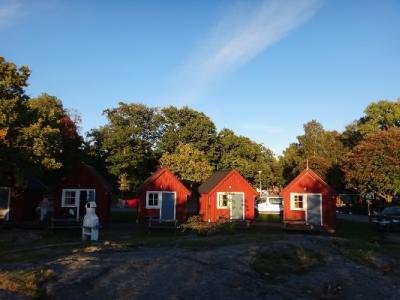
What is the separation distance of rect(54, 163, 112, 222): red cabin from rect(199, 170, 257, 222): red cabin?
7.81m

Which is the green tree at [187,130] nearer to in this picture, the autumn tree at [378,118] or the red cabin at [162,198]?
the autumn tree at [378,118]

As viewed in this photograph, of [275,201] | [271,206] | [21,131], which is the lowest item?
[271,206]

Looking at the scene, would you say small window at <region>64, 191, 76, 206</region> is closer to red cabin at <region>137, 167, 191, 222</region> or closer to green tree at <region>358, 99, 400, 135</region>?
red cabin at <region>137, 167, 191, 222</region>

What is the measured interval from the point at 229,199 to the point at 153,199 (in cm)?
575

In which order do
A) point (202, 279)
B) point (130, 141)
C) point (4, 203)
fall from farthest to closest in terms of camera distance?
point (130, 141) < point (4, 203) < point (202, 279)

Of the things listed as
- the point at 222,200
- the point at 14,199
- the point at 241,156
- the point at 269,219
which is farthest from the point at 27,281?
the point at 241,156

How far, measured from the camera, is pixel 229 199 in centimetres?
3203

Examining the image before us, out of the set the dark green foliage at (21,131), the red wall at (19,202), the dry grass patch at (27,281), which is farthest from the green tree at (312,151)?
the dry grass patch at (27,281)

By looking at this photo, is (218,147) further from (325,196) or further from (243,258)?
(243,258)

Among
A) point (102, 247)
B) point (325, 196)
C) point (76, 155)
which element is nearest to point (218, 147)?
point (76, 155)

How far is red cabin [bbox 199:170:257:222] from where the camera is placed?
3198 centimetres

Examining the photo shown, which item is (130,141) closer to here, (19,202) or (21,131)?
(19,202)

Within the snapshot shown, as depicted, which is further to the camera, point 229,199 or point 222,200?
point 222,200

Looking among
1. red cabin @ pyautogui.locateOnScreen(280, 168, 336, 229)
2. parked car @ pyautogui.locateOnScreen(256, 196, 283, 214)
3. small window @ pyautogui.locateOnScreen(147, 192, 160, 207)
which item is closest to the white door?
small window @ pyautogui.locateOnScreen(147, 192, 160, 207)
